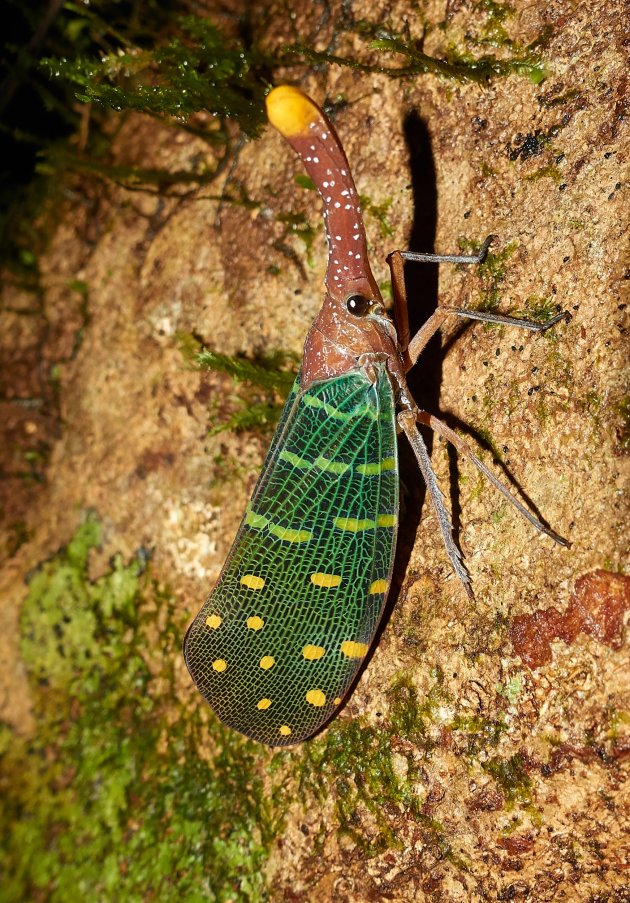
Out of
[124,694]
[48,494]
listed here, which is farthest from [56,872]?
[48,494]

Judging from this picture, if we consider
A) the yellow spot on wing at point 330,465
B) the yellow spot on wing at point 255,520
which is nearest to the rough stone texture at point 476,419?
the yellow spot on wing at point 330,465

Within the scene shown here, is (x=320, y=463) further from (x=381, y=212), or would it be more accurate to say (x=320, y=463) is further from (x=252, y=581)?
(x=381, y=212)

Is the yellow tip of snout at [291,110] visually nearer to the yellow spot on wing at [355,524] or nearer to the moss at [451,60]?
Answer: the moss at [451,60]

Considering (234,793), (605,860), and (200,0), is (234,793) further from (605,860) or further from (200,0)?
(200,0)

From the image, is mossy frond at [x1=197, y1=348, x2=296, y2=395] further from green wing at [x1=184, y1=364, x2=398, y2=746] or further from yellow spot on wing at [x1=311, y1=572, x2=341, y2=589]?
yellow spot on wing at [x1=311, y1=572, x2=341, y2=589]

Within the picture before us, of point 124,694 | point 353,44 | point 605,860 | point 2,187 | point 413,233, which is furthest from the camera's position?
point 2,187

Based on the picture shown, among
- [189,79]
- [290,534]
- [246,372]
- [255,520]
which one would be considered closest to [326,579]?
[290,534]
